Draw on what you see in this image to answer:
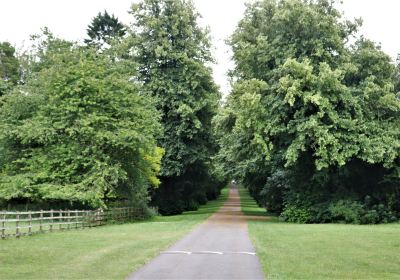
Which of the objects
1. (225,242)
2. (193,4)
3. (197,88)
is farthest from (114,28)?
(225,242)

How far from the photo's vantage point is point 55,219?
90.2ft

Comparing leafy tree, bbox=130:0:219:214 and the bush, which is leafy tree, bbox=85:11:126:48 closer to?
leafy tree, bbox=130:0:219:214

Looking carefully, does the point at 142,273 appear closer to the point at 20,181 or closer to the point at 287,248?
the point at 287,248

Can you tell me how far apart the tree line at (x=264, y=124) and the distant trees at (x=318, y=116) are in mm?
87

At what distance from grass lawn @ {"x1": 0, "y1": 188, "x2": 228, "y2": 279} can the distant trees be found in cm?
1230

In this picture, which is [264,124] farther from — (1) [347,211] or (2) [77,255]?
(2) [77,255]

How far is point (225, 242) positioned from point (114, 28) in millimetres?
52375

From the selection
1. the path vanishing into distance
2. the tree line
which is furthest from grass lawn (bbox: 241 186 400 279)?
the tree line

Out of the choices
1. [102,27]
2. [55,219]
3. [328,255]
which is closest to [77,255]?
[328,255]

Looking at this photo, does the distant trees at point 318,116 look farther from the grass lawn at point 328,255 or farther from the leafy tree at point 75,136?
the grass lawn at point 328,255

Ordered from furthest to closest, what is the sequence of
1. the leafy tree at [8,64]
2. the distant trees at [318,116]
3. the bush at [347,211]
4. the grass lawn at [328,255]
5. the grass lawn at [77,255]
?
the leafy tree at [8,64], the bush at [347,211], the distant trees at [318,116], the grass lawn at [328,255], the grass lawn at [77,255]

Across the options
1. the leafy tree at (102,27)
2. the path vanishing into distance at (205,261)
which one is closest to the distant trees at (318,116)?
the path vanishing into distance at (205,261)

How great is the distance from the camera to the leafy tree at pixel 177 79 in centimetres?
4066

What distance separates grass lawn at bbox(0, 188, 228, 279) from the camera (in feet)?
36.3
